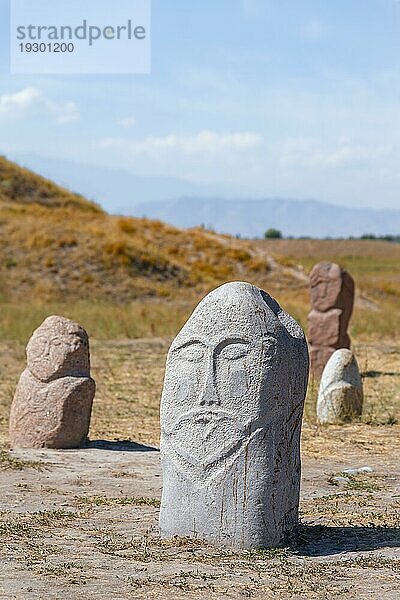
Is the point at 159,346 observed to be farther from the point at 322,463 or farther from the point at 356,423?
the point at 322,463

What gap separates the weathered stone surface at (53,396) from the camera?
1239 centimetres

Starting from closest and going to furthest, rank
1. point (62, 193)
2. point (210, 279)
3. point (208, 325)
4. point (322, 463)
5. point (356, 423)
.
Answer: point (208, 325) → point (322, 463) → point (356, 423) → point (210, 279) → point (62, 193)

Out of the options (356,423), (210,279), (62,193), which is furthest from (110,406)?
(62,193)

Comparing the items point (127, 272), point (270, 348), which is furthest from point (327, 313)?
point (127, 272)

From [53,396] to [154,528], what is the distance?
13.4 ft

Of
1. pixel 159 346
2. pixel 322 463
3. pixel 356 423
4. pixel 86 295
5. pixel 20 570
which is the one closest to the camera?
pixel 20 570

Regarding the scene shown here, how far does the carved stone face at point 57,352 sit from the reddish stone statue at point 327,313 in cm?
832

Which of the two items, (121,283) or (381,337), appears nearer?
(381,337)

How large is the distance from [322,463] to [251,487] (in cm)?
428

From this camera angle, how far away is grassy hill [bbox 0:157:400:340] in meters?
30.9

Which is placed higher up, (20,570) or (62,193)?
(62,193)

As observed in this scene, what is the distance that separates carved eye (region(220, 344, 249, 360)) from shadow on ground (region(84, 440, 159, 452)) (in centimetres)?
505

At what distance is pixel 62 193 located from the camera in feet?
195

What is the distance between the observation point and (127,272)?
41.4 metres
